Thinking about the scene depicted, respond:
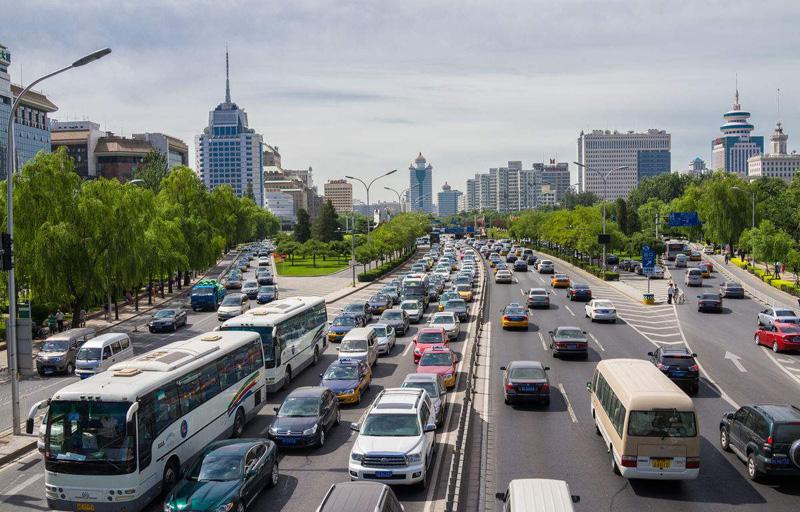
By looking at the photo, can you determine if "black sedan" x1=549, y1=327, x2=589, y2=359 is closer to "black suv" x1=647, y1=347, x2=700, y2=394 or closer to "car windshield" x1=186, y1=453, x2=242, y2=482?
"black suv" x1=647, y1=347, x2=700, y2=394

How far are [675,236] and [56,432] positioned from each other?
5251 inches

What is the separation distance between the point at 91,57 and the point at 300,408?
1142 centimetres

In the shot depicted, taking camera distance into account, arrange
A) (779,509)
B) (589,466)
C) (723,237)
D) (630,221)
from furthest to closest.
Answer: (630,221)
(723,237)
(589,466)
(779,509)

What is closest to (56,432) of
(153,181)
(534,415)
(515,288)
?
(534,415)

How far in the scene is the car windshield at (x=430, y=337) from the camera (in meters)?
29.3

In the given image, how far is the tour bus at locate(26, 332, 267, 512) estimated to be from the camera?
543 inches

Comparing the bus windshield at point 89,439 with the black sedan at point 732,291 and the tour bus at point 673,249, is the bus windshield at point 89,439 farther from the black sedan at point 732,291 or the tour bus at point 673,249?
the tour bus at point 673,249

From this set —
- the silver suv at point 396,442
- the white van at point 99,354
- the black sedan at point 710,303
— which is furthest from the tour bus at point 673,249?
the silver suv at point 396,442

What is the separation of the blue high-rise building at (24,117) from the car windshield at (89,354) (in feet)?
322

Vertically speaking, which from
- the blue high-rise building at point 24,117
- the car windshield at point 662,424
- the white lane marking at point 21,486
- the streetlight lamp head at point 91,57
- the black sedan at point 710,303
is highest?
the blue high-rise building at point 24,117

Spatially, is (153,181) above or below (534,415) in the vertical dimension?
above

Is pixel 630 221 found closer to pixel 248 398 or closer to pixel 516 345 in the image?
pixel 516 345

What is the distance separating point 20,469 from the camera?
686 inches

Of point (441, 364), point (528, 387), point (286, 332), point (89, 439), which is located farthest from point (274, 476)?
point (286, 332)
